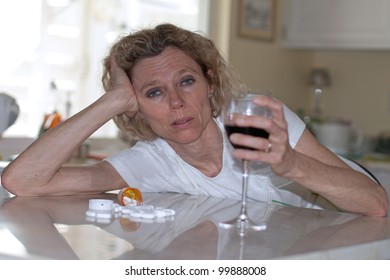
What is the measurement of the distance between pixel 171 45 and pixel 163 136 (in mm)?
257

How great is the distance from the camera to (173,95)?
6.59 feet

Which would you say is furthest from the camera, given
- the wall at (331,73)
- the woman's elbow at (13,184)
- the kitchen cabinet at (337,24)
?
the wall at (331,73)

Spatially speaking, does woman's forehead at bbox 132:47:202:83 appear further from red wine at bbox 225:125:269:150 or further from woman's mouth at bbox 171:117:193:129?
red wine at bbox 225:125:269:150

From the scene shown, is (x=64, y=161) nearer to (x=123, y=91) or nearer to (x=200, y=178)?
(x=123, y=91)

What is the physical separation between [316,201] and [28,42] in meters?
2.23

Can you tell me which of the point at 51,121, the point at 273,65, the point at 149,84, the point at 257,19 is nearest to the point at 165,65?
the point at 149,84

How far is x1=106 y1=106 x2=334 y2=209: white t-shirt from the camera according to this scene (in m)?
2.07

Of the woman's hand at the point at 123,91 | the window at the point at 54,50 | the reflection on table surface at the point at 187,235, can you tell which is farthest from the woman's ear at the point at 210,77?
the window at the point at 54,50

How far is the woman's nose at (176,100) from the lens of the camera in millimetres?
1994

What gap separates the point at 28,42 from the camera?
3908mm

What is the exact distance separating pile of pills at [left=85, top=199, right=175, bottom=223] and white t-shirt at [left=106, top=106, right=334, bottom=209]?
1.60 ft

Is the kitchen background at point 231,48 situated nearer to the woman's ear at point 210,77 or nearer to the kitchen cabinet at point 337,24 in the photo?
the kitchen cabinet at point 337,24

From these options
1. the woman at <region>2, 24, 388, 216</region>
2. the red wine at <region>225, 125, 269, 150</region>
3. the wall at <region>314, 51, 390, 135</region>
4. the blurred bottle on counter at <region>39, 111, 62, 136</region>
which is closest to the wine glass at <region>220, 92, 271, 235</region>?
the red wine at <region>225, 125, 269, 150</region>

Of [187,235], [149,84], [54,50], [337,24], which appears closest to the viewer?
[187,235]
